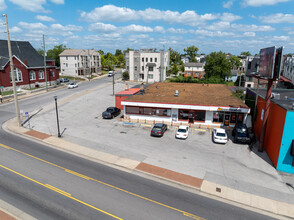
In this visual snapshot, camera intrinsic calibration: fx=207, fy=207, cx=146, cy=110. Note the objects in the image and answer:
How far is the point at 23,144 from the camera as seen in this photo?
25.0m

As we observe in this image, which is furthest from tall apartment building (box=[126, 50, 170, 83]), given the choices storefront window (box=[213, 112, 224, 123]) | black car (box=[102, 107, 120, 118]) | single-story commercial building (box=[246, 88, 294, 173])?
single-story commercial building (box=[246, 88, 294, 173])

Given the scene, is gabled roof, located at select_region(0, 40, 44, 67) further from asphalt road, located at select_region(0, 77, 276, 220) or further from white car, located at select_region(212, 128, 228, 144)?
white car, located at select_region(212, 128, 228, 144)

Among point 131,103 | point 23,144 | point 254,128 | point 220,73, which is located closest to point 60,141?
point 23,144

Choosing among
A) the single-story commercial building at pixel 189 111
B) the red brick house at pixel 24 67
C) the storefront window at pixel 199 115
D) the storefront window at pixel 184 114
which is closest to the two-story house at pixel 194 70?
the red brick house at pixel 24 67

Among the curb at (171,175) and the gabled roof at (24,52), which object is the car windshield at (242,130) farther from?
the gabled roof at (24,52)

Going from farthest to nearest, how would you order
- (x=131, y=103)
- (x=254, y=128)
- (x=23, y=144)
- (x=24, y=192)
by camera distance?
1. (x=131, y=103)
2. (x=254, y=128)
3. (x=23, y=144)
4. (x=24, y=192)

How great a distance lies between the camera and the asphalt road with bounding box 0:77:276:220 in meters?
14.3

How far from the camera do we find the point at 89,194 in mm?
16094

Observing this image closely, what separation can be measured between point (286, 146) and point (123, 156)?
16853 mm

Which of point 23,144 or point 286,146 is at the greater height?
A: point 286,146

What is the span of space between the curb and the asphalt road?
0.99 meters

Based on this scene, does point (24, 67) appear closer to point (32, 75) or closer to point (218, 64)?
point (32, 75)

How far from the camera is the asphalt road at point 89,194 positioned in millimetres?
14297

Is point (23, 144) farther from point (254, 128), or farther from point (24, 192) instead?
point (254, 128)
